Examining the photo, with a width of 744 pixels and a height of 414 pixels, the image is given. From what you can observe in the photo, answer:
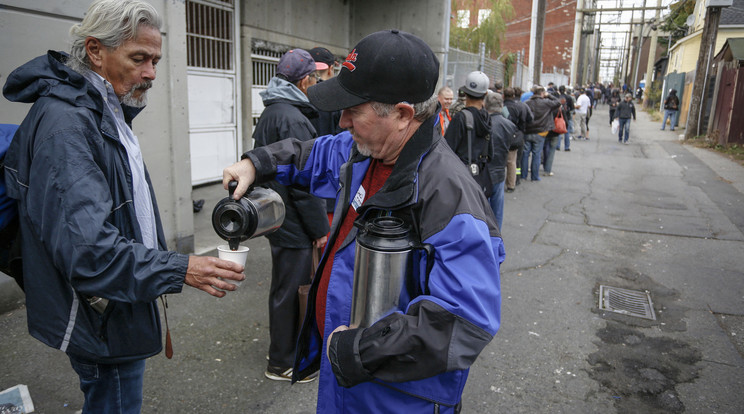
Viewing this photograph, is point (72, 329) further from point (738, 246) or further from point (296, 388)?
point (738, 246)

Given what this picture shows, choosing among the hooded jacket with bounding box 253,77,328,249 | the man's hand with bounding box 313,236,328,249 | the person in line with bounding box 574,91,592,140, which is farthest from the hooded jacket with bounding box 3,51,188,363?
the person in line with bounding box 574,91,592,140

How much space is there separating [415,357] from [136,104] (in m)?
1.47

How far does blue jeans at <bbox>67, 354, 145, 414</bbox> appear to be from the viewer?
6.09ft

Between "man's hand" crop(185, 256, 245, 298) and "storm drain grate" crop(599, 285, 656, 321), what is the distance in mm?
4075

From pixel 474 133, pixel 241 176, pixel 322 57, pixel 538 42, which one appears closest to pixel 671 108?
pixel 538 42

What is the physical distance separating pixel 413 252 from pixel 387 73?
0.55 m

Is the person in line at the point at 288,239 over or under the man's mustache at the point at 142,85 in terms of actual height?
under

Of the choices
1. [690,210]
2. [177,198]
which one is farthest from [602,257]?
[177,198]

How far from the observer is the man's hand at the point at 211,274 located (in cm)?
163

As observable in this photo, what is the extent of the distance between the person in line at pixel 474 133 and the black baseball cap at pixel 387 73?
3.97 metres

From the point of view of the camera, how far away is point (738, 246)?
6664mm

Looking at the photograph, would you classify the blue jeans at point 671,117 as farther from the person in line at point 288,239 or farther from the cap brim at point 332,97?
the cap brim at point 332,97

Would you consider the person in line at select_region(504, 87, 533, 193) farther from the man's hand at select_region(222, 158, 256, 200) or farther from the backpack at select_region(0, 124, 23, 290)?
the backpack at select_region(0, 124, 23, 290)

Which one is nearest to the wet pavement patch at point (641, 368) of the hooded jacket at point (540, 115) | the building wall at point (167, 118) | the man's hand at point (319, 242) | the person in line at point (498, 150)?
the man's hand at point (319, 242)
